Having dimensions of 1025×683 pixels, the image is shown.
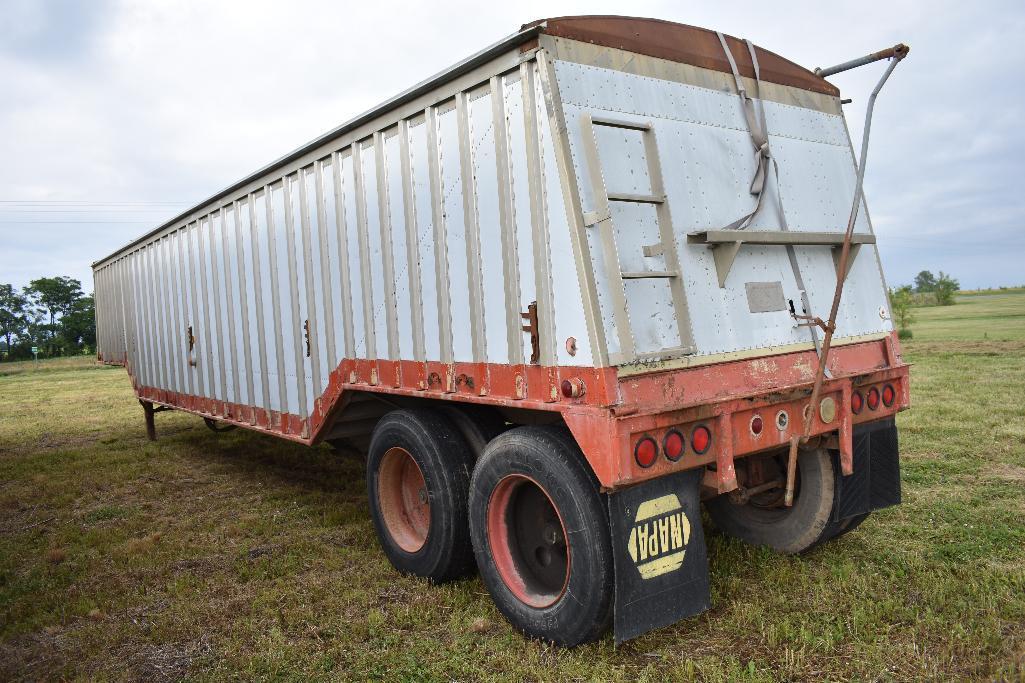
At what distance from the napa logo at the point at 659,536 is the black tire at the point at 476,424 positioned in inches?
50.7

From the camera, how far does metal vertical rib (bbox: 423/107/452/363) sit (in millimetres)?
4336

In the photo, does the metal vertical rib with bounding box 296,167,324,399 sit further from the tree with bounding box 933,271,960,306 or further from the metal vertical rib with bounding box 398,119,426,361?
the tree with bounding box 933,271,960,306

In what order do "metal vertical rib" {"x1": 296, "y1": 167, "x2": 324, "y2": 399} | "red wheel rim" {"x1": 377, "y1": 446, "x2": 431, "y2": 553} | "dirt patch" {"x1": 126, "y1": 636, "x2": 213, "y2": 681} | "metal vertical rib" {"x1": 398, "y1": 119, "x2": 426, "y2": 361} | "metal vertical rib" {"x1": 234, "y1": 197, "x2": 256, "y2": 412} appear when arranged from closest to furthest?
"dirt patch" {"x1": 126, "y1": 636, "x2": 213, "y2": 681}, "metal vertical rib" {"x1": 398, "y1": 119, "x2": 426, "y2": 361}, "red wheel rim" {"x1": 377, "y1": 446, "x2": 431, "y2": 553}, "metal vertical rib" {"x1": 296, "y1": 167, "x2": 324, "y2": 399}, "metal vertical rib" {"x1": 234, "y1": 197, "x2": 256, "y2": 412}

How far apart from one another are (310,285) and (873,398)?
165 inches

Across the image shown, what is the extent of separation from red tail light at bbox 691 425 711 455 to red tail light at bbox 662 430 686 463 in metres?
0.07

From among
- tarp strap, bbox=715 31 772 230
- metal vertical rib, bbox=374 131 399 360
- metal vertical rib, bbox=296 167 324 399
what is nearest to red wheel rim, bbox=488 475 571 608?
metal vertical rib, bbox=374 131 399 360

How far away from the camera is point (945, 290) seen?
101 ft

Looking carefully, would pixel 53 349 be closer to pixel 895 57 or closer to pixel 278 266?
pixel 278 266

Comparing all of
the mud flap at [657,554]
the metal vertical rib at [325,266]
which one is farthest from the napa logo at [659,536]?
the metal vertical rib at [325,266]

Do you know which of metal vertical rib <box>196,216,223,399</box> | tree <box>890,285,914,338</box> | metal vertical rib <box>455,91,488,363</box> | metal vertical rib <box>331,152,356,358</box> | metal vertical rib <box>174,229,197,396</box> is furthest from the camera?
tree <box>890,285,914,338</box>

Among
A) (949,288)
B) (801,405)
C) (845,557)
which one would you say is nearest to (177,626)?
(801,405)

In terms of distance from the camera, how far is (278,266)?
21.3 feet

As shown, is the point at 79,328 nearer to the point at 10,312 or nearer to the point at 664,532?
the point at 10,312

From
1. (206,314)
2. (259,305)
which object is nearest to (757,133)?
(259,305)
